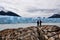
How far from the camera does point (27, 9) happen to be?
103 inches

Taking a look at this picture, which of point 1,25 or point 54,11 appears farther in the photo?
point 54,11

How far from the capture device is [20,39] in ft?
8.04

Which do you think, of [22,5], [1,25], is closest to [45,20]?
[22,5]

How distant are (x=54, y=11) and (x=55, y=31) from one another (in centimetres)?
39

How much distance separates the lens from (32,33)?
8.38ft

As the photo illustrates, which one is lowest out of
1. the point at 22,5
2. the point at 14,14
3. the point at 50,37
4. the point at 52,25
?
the point at 50,37

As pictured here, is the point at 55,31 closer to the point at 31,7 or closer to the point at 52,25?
the point at 52,25

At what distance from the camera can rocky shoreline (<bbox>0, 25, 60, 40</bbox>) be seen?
248cm

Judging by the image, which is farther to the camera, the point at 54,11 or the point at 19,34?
the point at 54,11

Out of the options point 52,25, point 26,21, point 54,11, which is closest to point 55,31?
point 52,25

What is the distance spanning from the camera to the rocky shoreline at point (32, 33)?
8.14ft

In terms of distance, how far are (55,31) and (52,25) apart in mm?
130

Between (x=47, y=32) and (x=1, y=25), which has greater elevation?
(x=1, y=25)

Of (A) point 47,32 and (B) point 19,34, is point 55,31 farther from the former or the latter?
(B) point 19,34
